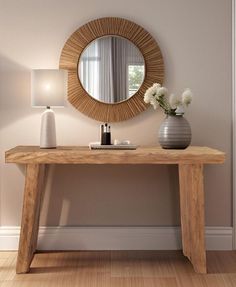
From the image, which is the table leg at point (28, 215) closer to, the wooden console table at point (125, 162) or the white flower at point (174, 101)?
the wooden console table at point (125, 162)

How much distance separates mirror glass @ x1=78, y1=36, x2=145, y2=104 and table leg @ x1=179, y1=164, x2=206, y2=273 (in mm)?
739

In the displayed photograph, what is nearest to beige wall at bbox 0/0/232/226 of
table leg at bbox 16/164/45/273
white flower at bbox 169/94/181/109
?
white flower at bbox 169/94/181/109

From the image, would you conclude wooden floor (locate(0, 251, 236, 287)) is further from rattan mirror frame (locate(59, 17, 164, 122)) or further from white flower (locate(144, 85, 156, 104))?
white flower (locate(144, 85, 156, 104))

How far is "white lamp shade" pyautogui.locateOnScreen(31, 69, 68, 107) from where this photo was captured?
3029mm

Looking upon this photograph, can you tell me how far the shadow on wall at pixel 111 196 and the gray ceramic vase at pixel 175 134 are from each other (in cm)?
44

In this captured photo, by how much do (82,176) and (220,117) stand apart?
1099 millimetres

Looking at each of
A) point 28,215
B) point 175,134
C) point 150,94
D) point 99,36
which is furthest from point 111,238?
point 99,36

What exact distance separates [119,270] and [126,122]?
1.05 metres

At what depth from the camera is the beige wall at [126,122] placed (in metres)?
3.31

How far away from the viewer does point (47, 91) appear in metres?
3.03

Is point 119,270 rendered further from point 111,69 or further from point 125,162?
point 111,69

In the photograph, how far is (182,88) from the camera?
3344 millimetres

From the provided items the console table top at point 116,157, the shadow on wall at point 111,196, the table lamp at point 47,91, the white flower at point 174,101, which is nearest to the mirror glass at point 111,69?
the table lamp at point 47,91

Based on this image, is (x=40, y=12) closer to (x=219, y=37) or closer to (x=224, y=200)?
(x=219, y=37)
